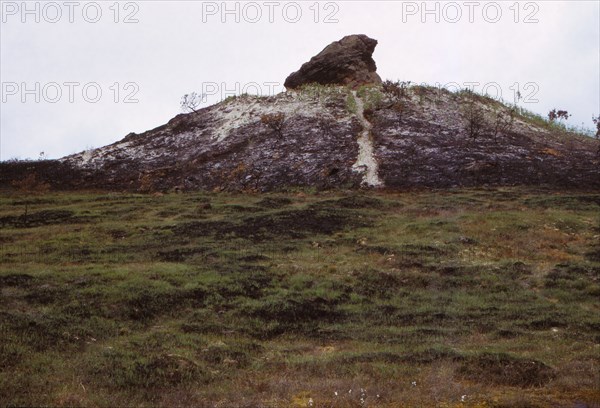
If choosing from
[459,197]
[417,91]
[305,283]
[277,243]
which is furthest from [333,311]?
[417,91]

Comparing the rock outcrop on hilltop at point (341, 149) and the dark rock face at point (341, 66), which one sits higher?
the dark rock face at point (341, 66)

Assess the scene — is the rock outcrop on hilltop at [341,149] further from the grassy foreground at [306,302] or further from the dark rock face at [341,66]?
the grassy foreground at [306,302]

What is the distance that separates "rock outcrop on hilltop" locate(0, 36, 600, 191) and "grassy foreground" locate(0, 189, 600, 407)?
556 cm

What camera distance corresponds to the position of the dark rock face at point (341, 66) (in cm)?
6488

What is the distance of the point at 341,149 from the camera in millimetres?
49031

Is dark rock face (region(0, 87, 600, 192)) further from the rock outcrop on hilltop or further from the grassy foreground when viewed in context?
the grassy foreground

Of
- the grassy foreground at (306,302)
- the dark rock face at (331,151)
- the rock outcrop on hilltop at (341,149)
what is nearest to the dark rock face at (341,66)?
the rock outcrop on hilltop at (341,149)

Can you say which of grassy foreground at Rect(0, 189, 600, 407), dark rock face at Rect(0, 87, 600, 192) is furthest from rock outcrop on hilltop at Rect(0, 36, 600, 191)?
grassy foreground at Rect(0, 189, 600, 407)

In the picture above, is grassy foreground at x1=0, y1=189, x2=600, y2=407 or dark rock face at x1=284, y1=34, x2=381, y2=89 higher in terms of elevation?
dark rock face at x1=284, y1=34, x2=381, y2=89

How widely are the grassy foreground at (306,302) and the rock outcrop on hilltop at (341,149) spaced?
5556 millimetres

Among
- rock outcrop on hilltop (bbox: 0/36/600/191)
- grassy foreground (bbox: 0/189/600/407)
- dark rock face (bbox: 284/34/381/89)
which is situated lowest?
grassy foreground (bbox: 0/189/600/407)

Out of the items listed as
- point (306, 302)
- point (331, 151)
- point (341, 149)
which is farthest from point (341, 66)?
point (306, 302)

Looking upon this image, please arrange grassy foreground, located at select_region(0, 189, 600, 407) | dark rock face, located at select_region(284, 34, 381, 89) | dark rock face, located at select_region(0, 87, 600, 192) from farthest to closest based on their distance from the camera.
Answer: dark rock face, located at select_region(284, 34, 381, 89), dark rock face, located at select_region(0, 87, 600, 192), grassy foreground, located at select_region(0, 189, 600, 407)

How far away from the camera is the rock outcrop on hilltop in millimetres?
44688
